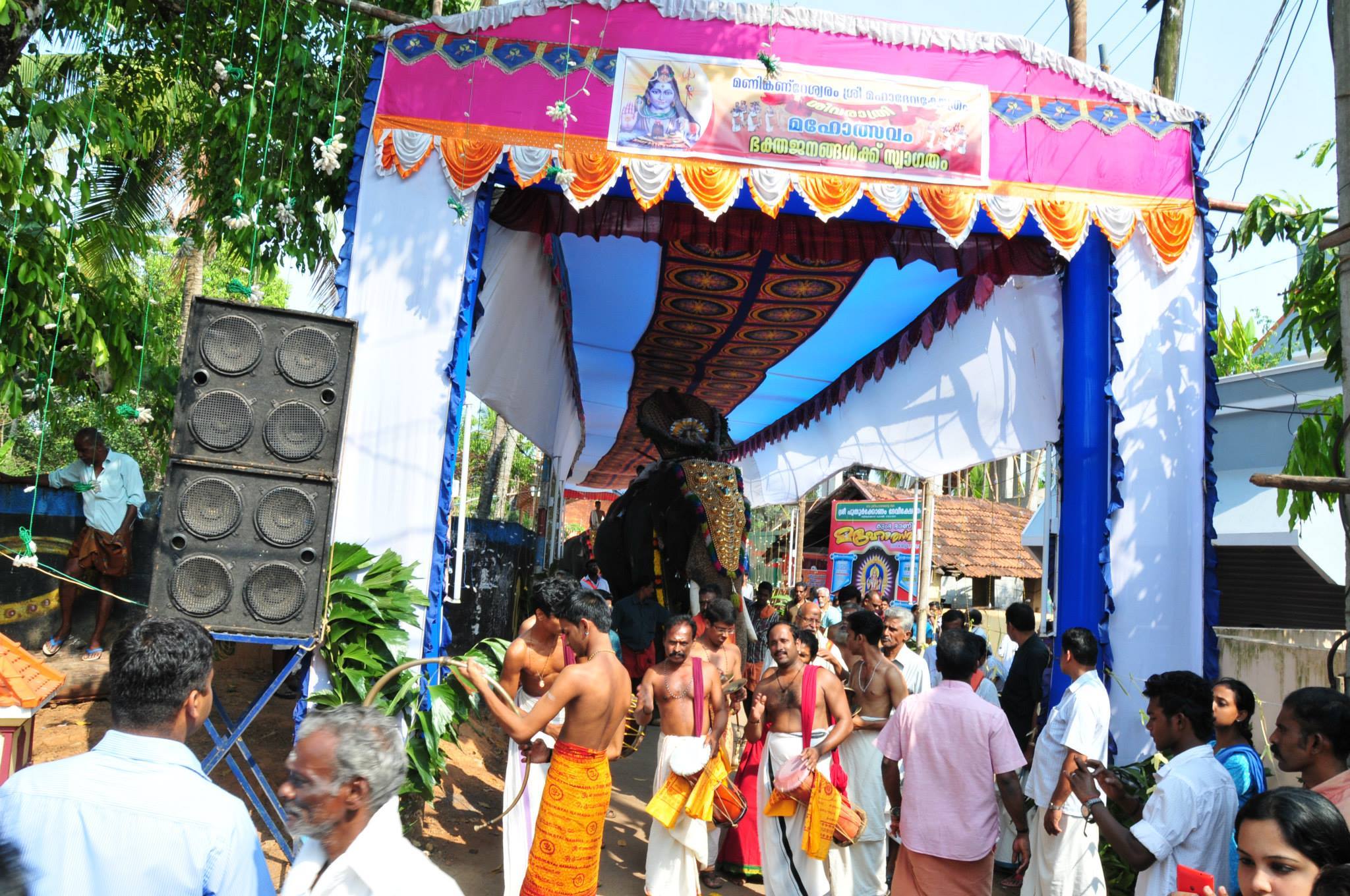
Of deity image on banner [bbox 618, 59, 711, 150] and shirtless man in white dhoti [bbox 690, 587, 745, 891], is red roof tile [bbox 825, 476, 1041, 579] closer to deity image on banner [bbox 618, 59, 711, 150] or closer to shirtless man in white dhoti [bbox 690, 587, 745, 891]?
shirtless man in white dhoti [bbox 690, 587, 745, 891]

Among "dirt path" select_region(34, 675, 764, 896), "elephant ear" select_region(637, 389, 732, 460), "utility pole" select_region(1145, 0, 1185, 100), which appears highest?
"utility pole" select_region(1145, 0, 1185, 100)

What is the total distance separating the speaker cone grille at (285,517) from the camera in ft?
14.0

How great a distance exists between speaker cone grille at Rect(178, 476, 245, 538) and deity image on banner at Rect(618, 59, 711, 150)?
338cm

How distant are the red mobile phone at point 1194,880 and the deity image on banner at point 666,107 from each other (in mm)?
4952

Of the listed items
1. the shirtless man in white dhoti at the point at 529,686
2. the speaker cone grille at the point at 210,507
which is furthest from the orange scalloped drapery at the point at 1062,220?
the speaker cone grille at the point at 210,507

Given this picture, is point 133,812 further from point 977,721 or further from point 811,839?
point 811,839

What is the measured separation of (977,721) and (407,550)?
3.45 metres

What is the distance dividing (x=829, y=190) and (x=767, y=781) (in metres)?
3.56

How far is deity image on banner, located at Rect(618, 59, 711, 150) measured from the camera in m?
6.47

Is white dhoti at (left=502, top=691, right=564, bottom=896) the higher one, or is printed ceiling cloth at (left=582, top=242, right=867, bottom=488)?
printed ceiling cloth at (left=582, top=242, right=867, bottom=488)

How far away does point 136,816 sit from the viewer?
6.74 feet

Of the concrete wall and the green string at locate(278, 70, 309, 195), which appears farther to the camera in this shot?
the green string at locate(278, 70, 309, 195)

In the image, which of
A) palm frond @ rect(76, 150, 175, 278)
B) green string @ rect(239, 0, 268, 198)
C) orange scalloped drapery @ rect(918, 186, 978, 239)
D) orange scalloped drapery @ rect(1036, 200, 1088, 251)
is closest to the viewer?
green string @ rect(239, 0, 268, 198)

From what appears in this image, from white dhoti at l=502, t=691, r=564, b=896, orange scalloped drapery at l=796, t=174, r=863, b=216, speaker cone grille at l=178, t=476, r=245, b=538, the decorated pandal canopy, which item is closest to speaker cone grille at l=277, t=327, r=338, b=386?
speaker cone grille at l=178, t=476, r=245, b=538
